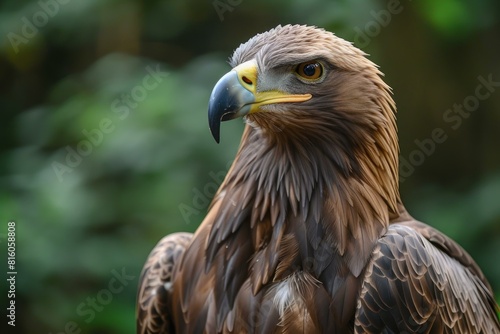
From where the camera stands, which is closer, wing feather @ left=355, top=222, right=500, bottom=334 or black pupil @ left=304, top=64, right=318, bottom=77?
wing feather @ left=355, top=222, right=500, bottom=334

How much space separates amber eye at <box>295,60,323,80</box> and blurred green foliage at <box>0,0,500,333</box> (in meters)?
1.89

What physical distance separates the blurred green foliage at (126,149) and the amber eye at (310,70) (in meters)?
1.89

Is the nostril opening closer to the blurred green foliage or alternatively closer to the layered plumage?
the layered plumage

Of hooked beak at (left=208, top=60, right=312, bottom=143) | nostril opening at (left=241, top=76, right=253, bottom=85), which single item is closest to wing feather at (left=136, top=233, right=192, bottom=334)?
hooked beak at (left=208, top=60, right=312, bottom=143)

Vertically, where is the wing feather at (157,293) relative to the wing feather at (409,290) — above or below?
above

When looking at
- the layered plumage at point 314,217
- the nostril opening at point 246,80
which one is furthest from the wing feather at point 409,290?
the nostril opening at point 246,80

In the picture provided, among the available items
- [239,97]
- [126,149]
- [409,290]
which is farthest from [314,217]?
[126,149]

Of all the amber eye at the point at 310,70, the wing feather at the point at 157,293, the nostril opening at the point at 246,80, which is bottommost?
the wing feather at the point at 157,293

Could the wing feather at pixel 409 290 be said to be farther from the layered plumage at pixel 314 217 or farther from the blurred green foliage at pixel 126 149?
the blurred green foliage at pixel 126 149

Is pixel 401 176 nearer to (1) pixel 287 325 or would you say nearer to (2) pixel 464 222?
(2) pixel 464 222

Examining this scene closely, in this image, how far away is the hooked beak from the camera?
3256 mm

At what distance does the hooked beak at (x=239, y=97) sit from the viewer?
128 inches

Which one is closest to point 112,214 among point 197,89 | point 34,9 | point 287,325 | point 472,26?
point 197,89

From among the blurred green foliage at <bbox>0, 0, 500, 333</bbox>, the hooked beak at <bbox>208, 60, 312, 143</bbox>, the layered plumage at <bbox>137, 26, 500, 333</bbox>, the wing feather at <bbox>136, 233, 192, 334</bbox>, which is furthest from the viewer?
the blurred green foliage at <bbox>0, 0, 500, 333</bbox>
